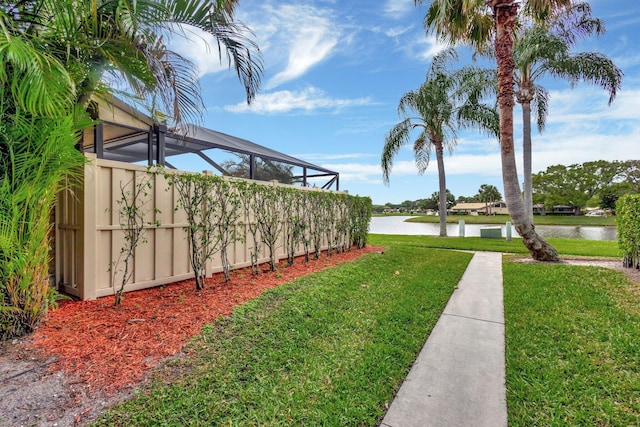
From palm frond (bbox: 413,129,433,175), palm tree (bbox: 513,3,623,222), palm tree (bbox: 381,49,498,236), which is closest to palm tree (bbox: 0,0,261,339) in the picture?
palm tree (bbox: 513,3,623,222)

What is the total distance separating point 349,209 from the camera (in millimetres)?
8109

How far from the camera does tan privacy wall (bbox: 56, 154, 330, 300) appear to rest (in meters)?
3.41

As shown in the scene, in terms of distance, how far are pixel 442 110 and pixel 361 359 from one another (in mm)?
12663

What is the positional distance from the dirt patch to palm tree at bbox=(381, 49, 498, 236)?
37.2ft

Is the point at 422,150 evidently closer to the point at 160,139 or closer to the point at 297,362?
the point at 160,139

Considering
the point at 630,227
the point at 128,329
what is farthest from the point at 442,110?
the point at 128,329

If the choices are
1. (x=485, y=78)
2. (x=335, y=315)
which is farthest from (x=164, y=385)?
(x=485, y=78)

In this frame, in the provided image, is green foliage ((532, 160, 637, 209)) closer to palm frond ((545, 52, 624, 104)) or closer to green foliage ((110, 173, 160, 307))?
palm frond ((545, 52, 624, 104))

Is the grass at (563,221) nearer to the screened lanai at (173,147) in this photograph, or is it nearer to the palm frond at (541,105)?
the palm frond at (541,105)

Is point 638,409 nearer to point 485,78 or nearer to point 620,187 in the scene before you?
point 485,78

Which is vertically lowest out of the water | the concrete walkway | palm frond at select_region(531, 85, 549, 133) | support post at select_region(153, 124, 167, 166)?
the concrete walkway

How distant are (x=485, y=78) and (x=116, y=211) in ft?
43.6

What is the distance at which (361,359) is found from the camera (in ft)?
8.55

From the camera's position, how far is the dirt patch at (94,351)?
5.95 feet
